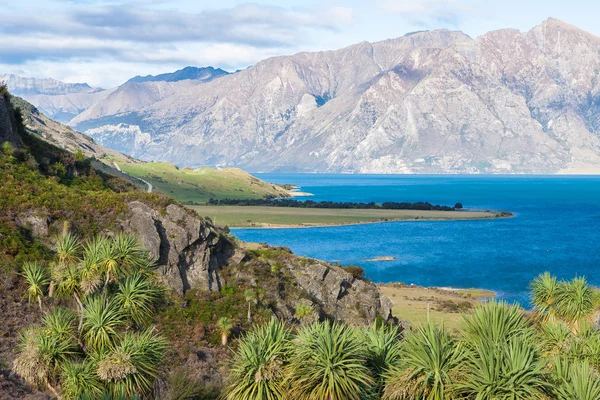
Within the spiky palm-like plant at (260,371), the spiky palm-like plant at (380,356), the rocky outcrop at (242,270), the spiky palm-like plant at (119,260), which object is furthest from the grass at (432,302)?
the spiky palm-like plant at (260,371)

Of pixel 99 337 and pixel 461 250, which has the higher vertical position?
pixel 99 337

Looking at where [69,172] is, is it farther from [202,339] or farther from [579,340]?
[579,340]

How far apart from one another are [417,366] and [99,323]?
1204 centimetres

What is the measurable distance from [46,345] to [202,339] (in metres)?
20.2

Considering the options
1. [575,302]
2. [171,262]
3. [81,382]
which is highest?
[575,302]

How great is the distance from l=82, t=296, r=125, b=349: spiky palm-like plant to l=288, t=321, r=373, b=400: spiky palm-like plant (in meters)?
7.51

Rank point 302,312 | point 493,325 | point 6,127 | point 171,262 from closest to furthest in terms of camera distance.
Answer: point 493,325, point 171,262, point 302,312, point 6,127

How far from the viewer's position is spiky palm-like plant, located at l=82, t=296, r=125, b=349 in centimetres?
2466

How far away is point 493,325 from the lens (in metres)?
22.4

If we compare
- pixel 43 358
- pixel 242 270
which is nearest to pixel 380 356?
pixel 43 358

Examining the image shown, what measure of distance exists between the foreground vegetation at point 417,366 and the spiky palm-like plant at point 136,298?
5.17 m

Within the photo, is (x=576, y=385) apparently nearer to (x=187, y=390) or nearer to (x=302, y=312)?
(x=187, y=390)

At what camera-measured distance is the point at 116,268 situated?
89.2ft

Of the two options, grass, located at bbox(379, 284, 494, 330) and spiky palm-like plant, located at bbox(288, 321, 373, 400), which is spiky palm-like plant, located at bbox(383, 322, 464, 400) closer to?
spiky palm-like plant, located at bbox(288, 321, 373, 400)
